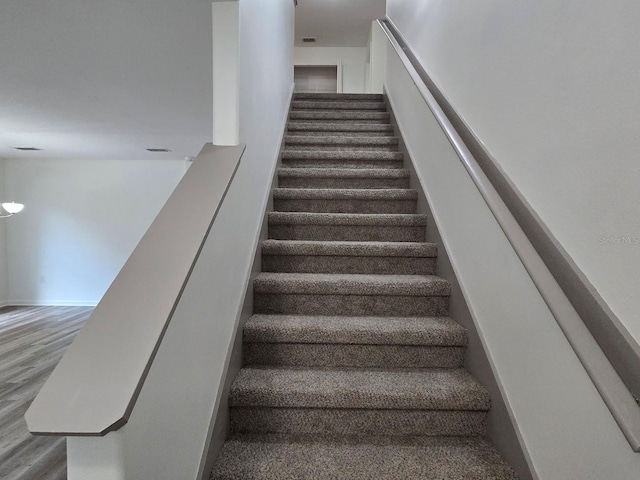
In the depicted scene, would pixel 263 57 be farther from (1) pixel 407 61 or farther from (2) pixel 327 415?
(2) pixel 327 415

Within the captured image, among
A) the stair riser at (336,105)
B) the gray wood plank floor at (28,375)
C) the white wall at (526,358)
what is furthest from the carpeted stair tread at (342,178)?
the gray wood plank floor at (28,375)

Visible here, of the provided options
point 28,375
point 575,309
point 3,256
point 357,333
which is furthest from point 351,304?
point 3,256

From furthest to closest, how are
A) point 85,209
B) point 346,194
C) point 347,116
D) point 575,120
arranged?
point 85,209, point 347,116, point 346,194, point 575,120

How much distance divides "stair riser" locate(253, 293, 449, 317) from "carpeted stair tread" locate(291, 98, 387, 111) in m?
2.42

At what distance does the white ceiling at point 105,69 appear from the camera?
1852mm

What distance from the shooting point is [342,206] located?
2.31 metres

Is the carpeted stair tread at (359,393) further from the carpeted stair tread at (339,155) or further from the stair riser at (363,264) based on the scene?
the carpeted stair tread at (339,155)

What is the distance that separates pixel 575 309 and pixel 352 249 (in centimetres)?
113

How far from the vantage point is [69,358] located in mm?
705

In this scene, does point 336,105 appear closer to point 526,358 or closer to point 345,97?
point 345,97

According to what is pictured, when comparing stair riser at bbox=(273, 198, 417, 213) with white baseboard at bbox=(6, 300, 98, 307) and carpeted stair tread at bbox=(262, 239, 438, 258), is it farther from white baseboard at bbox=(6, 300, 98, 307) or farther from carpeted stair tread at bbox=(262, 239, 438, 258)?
white baseboard at bbox=(6, 300, 98, 307)

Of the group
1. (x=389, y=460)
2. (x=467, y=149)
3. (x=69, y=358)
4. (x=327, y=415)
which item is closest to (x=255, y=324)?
(x=327, y=415)

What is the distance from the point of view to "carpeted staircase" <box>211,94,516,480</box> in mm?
1174

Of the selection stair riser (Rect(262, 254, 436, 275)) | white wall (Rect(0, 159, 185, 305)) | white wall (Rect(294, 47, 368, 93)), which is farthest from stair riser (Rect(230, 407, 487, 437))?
white wall (Rect(294, 47, 368, 93))
